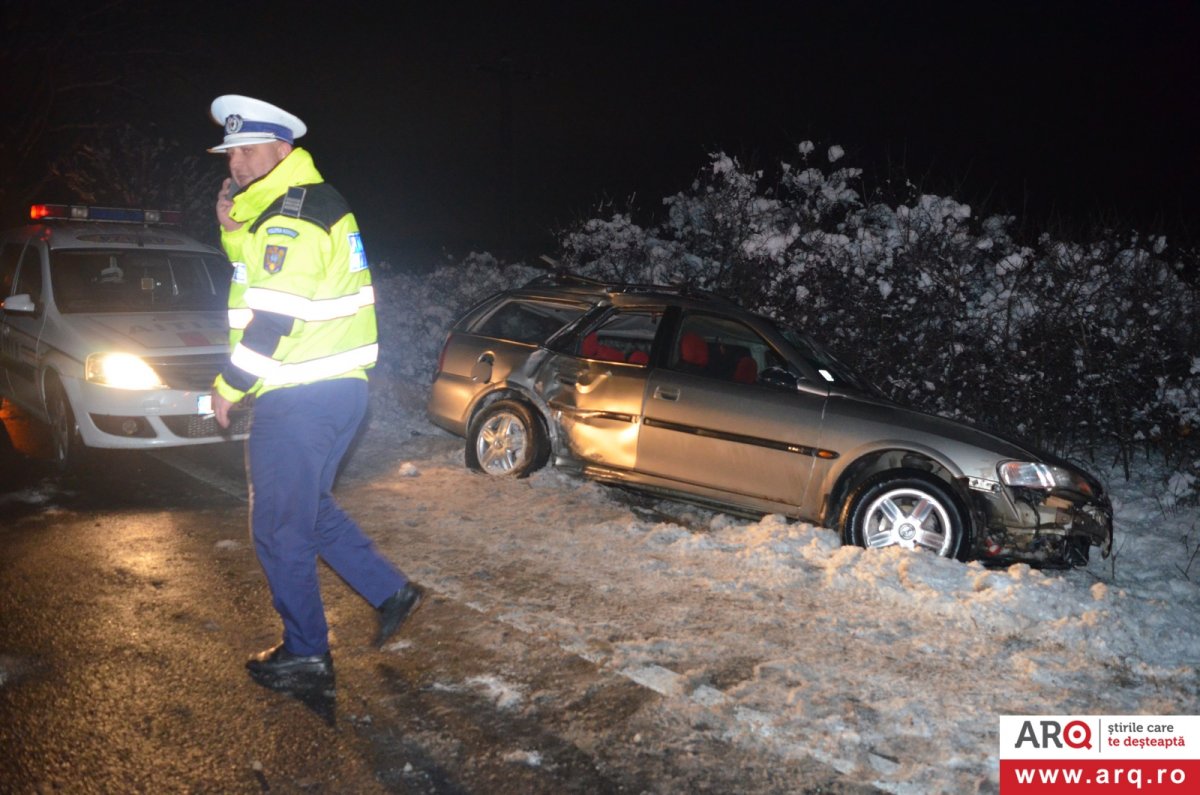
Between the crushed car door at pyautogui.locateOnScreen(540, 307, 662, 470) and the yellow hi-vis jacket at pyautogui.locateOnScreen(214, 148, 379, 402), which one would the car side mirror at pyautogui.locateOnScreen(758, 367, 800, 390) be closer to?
the crushed car door at pyautogui.locateOnScreen(540, 307, 662, 470)

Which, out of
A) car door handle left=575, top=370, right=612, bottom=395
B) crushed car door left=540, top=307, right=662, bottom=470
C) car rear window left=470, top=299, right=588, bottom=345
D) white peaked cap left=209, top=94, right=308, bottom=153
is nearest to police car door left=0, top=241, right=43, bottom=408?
car rear window left=470, top=299, right=588, bottom=345

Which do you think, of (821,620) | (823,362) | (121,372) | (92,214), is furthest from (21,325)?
(821,620)

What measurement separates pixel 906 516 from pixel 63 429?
622 centimetres

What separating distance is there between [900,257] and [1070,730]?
20.1 feet

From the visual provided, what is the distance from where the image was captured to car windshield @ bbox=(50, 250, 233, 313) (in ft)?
26.5

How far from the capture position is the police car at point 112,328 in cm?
731

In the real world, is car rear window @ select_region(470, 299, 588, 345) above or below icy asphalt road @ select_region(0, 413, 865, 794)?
above

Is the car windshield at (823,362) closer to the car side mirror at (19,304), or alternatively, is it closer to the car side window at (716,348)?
the car side window at (716,348)

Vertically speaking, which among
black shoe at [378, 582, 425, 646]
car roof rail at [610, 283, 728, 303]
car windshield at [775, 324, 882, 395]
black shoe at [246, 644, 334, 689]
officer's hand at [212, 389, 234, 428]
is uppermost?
car roof rail at [610, 283, 728, 303]

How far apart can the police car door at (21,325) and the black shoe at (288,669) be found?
5135 mm

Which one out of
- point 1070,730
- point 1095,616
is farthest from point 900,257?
point 1070,730

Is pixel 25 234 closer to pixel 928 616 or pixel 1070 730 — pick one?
pixel 928 616

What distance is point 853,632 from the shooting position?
186 inches

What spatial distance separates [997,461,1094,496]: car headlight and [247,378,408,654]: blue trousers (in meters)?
3.72
